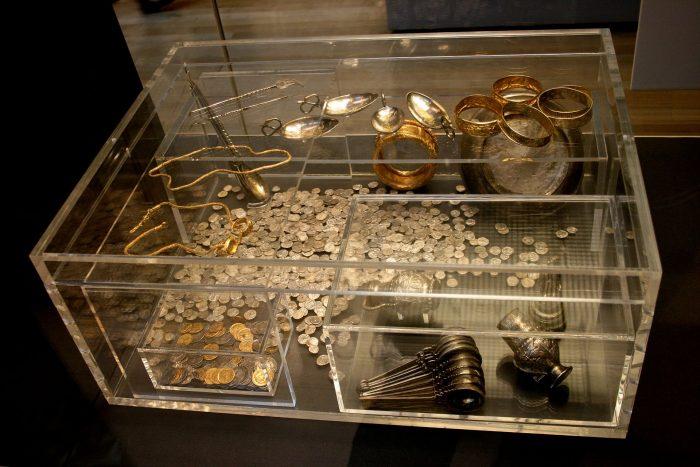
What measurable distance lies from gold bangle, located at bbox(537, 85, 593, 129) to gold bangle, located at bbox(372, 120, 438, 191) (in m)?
0.31

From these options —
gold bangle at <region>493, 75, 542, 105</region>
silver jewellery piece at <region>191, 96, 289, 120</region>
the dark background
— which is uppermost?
gold bangle at <region>493, 75, 542, 105</region>

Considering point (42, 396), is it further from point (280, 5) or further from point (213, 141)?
point (280, 5)

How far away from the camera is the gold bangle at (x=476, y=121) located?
6.66ft

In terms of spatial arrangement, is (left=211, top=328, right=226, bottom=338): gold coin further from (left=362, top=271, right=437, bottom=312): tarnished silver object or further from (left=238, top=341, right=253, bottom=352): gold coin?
(left=362, top=271, right=437, bottom=312): tarnished silver object

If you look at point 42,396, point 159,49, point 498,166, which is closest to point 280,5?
point 159,49

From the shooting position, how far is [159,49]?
3.31m

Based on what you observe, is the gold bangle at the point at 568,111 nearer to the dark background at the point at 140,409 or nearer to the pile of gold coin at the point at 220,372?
the dark background at the point at 140,409

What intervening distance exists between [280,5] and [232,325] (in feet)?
6.52

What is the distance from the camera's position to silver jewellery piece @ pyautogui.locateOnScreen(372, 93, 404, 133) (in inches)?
83.8

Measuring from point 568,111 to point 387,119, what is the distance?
49 cm

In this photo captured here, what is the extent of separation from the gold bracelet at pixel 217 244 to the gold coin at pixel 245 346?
0.79ft

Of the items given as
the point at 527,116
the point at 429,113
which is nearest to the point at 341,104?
the point at 429,113

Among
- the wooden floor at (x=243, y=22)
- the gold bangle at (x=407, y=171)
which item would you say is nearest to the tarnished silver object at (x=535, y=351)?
the gold bangle at (x=407, y=171)

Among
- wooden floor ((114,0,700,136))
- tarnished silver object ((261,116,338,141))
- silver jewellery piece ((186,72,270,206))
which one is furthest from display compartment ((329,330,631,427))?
wooden floor ((114,0,700,136))
